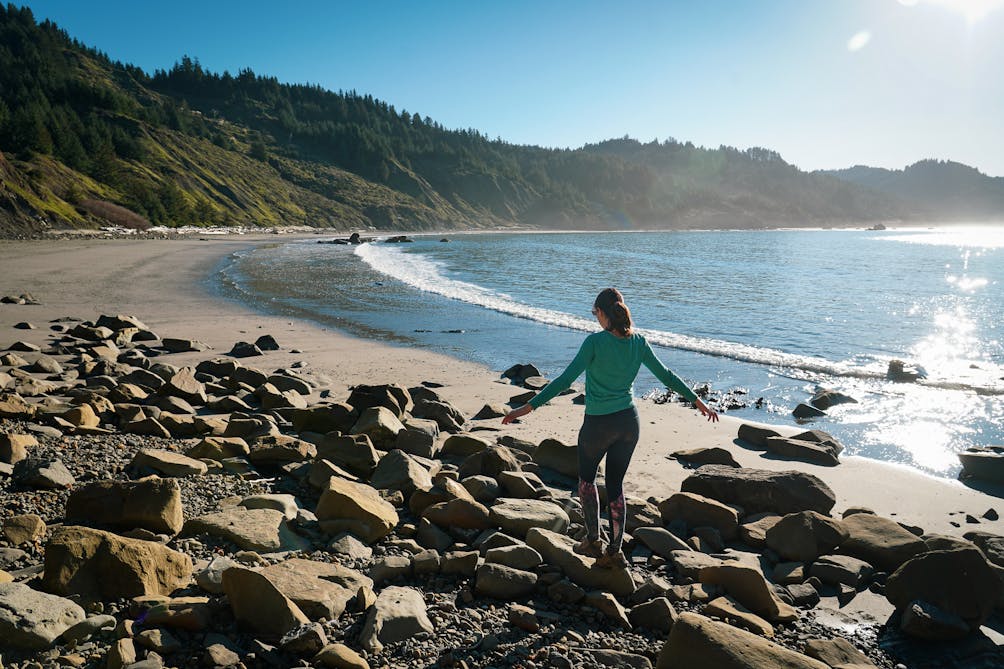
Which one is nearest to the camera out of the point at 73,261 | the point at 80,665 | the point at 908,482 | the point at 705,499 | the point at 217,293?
the point at 80,665

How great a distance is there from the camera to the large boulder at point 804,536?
17.6ft

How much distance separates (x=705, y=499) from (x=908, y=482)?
3.41 m

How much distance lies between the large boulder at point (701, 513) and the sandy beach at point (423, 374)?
30.8 inches

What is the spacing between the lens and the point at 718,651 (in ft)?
11.2

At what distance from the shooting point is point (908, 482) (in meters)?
7.59

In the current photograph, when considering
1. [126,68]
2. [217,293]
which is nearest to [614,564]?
[217,293]

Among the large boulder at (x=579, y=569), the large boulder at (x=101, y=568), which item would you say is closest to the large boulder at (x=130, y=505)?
the large boulder at (x=101, y=568)

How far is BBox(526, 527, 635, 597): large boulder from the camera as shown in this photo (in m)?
4.48

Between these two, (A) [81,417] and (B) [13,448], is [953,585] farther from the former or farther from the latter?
(A) [81,417]

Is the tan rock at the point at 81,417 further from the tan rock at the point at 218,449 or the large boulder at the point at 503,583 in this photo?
the large boulder at the point at 503,583

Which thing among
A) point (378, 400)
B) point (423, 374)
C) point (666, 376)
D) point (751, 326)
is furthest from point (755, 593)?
point (751, 326)

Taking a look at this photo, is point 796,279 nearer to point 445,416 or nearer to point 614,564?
point 445,416

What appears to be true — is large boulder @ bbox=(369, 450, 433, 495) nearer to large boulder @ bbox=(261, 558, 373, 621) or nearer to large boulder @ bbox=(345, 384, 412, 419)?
large boulder @ bbox=(261, 558, 373, 621)

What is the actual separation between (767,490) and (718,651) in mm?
3319
